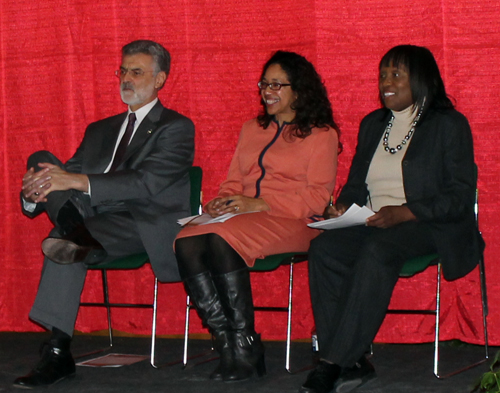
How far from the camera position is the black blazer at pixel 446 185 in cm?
290

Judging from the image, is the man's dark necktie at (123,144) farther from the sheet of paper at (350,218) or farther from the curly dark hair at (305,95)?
the sheet of paper at (350,218)

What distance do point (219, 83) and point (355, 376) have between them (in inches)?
70.6

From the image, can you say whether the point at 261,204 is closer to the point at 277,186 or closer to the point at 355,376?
the point at 277,186

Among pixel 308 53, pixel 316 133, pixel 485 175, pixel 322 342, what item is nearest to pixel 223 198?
pixel 316 133

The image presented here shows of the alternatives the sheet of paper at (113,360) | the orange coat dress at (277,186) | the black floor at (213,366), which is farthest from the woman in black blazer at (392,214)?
the sheet of paper at (113,360)

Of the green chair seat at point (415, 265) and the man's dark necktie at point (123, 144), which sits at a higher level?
the man's dark necktie at point (123, 144)

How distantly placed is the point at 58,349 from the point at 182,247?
0.68 m

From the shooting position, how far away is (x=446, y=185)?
2979mm

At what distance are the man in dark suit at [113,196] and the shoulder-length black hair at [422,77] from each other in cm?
106

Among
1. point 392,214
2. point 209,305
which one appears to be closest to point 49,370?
point 209,305

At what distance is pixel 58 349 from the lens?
123 inches

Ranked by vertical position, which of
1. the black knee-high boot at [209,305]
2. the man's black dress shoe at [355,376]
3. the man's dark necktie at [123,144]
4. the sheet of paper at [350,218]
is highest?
the man's dark necktie at [123,144]

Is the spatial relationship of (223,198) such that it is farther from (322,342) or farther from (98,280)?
(98,280)

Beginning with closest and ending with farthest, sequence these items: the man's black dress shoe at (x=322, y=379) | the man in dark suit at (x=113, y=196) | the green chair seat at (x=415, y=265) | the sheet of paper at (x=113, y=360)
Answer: the man's black dress shoe at (x=322, y=379) < the green chair seat at (x=415, y=265) < the man in dark suit at (x=113, y=196) < the sheet of paper at (x=113, y=360)
